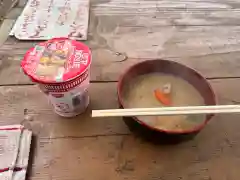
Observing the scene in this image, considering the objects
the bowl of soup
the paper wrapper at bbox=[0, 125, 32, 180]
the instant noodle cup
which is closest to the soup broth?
the bowl of soup

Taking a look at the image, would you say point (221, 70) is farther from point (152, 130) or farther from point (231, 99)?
point (152, 130)

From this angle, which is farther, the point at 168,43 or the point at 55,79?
the point at 168,43

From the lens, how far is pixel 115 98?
0.70 m

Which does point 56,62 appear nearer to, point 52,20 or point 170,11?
point 52,20

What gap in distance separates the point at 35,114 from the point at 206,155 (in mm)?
370

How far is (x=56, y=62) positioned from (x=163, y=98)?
0.24 m

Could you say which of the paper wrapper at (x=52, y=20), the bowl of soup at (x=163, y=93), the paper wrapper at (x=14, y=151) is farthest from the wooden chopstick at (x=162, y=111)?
the paper wrapper at (x=52, y=20)

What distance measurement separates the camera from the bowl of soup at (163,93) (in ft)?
1.92

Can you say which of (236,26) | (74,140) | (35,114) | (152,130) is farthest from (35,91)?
(236,26)

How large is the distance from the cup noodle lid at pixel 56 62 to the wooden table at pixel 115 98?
126mm

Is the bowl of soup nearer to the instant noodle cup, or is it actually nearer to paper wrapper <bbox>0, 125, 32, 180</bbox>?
the instant noodle cup

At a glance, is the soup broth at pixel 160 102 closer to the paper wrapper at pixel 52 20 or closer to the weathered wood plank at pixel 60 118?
the weathered wood plank at pixel 60 118

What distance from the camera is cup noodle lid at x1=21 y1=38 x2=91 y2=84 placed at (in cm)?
56

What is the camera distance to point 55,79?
0.55 metres
